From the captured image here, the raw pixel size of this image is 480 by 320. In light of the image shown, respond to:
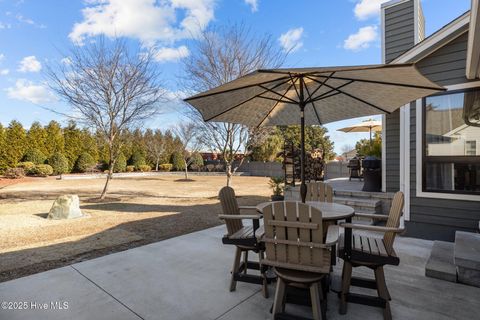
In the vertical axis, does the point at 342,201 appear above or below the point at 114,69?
below

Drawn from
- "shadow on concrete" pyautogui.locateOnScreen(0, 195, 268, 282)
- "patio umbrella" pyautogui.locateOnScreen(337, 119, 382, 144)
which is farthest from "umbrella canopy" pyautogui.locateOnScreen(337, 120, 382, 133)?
"shadow on concrete" pyautogui.locateOnScreen(0, 195, 268, 282)

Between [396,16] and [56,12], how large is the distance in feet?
30.8

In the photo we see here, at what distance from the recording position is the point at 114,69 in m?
8.16

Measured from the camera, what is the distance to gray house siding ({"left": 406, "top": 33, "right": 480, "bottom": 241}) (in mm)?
3908

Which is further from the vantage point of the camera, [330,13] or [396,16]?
[330,13]

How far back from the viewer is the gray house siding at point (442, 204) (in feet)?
12.8

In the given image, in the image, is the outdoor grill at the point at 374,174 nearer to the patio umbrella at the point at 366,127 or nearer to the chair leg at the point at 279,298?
the patio umbrella at the point at 366,127

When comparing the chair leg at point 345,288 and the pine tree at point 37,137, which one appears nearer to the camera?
the chair leg at point 345,288

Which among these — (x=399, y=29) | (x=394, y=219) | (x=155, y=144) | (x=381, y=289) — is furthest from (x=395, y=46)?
(x=155, y=144)

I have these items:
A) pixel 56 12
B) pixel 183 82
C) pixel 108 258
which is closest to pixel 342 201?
pixel 108 258

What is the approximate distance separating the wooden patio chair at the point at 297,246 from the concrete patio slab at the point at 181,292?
0.43 metres

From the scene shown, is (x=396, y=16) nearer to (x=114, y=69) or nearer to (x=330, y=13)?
(x=330, y=13)

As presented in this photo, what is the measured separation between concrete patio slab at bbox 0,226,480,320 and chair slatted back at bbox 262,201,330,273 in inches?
23.5

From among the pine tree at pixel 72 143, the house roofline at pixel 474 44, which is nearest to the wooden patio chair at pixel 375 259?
the house roofline at pixel 474 44
